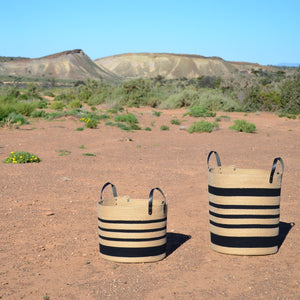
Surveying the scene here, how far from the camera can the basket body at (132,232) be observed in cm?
483

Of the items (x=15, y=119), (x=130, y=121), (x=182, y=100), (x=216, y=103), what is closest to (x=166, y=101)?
(x=182, y=100)

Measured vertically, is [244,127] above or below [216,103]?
below

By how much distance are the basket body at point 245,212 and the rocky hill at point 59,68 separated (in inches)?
4081

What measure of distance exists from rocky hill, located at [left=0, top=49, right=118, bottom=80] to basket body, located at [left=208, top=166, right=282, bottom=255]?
103670 mm

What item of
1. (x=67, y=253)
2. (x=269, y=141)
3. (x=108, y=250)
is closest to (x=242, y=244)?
(x=108, y=250)

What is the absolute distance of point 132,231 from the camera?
485 cm

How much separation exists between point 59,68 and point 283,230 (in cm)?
11083

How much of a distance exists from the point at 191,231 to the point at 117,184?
2.94 m

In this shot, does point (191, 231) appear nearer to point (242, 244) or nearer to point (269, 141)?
point (242, 244)

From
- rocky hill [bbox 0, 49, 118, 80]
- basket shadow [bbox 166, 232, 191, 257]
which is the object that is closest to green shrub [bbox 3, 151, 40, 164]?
basket shadow [bbox 166, 232, 191, 257]

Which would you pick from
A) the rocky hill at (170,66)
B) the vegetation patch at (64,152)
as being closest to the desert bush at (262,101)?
the vegetation patch at (64,152)

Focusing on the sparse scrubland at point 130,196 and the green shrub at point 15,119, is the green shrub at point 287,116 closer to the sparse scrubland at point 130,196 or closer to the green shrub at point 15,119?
the sparse scrubland at point 130,196

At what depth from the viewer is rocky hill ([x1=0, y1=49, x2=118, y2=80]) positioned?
4264 inches

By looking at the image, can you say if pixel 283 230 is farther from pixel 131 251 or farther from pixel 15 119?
pixel 15 119
